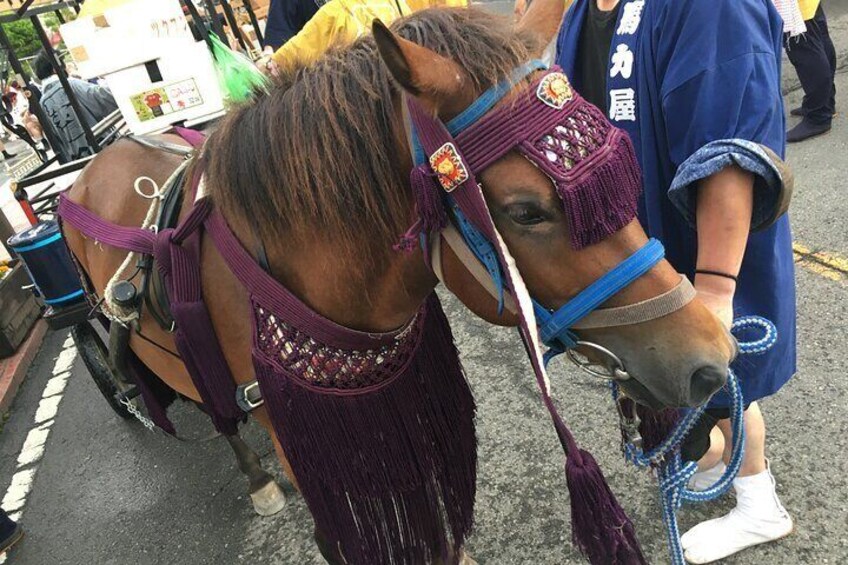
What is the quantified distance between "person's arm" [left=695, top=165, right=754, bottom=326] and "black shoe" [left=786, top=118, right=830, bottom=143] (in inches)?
165

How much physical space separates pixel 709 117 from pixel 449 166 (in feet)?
2.10

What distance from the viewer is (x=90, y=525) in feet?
9.42

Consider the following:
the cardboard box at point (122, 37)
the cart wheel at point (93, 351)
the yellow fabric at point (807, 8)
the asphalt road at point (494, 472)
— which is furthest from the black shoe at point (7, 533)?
the yellow fabric at point (807, 8)

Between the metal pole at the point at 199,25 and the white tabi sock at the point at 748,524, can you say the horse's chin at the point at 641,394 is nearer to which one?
the white tabi sock at the point at 748,524

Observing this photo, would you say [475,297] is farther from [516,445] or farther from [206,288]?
[516,445]

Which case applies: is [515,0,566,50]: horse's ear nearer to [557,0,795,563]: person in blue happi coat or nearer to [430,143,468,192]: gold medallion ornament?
[557,0,795,563]: person in blue happi coat

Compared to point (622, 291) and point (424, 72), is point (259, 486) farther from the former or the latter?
point (424, 72)

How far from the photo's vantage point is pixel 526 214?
99 cm

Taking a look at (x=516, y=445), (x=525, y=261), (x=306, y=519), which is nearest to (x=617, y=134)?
(x=525, y=261)

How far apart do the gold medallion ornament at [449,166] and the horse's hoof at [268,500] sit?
7.06 feet

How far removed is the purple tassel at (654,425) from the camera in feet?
4.80

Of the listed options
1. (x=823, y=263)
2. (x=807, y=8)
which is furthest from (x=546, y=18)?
(x=807, y=8)

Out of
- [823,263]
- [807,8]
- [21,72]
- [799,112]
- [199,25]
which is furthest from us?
[799,112]

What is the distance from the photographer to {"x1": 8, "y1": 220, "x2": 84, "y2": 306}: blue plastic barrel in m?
2.80
